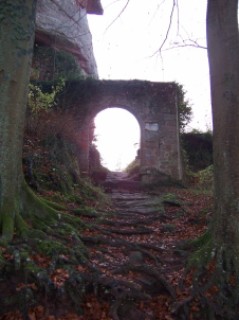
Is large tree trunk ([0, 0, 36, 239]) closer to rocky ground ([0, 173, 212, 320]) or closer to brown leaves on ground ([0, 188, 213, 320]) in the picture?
brown leaves on ground ([0, 188, 213, 320])

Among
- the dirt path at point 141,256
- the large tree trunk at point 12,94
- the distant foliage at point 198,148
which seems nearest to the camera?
the dirt path at point 141,256

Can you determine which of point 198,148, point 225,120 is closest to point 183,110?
point 198,148

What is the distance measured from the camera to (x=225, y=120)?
17.3ft


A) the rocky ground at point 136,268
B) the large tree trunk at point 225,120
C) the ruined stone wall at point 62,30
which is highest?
the ruined stone wall at point 62,30

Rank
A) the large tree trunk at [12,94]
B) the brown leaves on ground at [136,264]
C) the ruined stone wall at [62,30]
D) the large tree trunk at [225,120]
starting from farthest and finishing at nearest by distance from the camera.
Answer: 1. the ruined stone wall at [62,30]
2. the large tree trunk at [225,120]
3. the large tree trunk at [12,94]
4. the brown leaves on ground at [136,264]

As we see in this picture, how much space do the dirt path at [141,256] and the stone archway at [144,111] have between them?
5082 mm

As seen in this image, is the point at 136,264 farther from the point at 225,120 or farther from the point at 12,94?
the point at 12,94

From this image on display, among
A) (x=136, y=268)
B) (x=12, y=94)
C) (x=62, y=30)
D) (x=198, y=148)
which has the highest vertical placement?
(x=62, y=30)

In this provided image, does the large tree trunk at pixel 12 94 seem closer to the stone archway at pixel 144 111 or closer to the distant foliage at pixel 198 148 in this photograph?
the stone archway at pixel 144 111

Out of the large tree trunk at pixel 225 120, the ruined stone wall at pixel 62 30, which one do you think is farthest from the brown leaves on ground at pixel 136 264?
the ruined stone wall at pixel 62 30

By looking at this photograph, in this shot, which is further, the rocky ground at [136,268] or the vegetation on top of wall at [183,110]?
the vegetation on top of wall at [183,110]

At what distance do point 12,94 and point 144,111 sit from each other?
10061mm

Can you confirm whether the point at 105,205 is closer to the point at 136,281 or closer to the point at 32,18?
the point at 136,281

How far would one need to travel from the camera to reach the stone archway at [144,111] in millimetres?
14570
